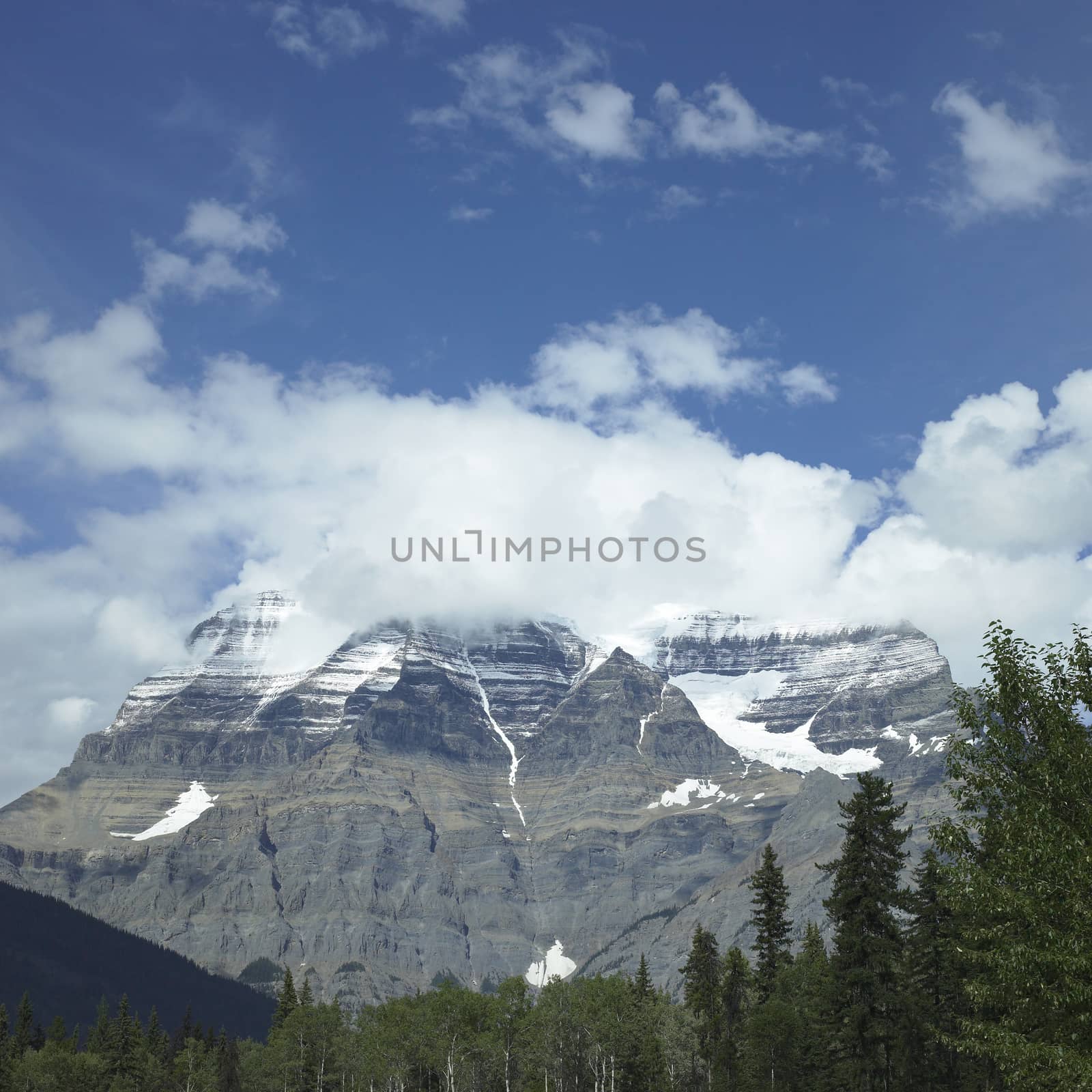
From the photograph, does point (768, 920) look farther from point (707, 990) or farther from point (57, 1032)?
point (57, 1032)

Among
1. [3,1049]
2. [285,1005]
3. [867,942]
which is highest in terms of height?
[867,942]

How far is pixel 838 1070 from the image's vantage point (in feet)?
171

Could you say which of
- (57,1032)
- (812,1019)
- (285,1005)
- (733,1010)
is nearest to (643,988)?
(285,1005)

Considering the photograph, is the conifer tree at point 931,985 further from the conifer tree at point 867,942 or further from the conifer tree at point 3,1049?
the conifer tree at point 3,1049

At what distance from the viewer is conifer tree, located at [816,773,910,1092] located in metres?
51.6

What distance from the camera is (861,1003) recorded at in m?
51.7

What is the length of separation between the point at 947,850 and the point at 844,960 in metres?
19.3

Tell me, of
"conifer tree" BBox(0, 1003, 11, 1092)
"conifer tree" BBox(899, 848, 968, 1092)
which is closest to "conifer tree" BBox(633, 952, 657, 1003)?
"conifer tree" BBox(899, 848, 968, 1092)

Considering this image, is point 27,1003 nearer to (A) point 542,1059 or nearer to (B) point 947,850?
(A) point 542,1059

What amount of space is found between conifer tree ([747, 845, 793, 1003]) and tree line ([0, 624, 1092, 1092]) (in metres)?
0.24

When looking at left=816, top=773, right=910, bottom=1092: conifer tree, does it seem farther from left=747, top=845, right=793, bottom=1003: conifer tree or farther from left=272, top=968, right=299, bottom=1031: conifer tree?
left=272, top=968, right=299, bottom=1031: conifer tree

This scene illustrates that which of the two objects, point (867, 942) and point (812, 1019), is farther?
point (812, 1019)

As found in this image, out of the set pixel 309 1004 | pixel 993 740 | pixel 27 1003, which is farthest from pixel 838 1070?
pixel 27 1003

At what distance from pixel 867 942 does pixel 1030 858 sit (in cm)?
2297
